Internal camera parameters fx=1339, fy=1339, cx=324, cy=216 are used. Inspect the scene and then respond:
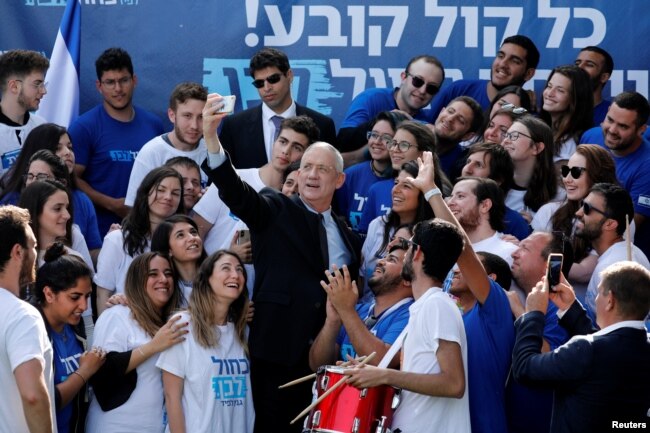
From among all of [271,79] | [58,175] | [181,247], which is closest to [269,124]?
[271,79]

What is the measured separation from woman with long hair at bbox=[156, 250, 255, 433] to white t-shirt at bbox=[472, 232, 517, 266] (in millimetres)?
1464

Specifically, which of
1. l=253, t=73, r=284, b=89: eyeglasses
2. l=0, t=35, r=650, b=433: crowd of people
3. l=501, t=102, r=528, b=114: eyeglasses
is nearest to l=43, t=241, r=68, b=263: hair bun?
l=0, t=35, r=650, b=433: crowd of people

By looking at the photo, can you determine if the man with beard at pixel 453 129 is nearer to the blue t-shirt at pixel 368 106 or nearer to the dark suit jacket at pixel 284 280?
the blue t-shirt at pixel 368 106

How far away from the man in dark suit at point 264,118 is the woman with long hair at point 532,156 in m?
1.42

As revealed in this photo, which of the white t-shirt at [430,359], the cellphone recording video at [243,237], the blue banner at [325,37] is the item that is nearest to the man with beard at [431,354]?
the white t-shirt at [430,359]

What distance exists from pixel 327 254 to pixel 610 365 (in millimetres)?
2322

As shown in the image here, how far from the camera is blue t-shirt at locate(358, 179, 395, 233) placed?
9109 millimetres

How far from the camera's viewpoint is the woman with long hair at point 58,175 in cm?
901

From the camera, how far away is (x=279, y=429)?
805cm

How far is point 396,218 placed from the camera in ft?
28.5

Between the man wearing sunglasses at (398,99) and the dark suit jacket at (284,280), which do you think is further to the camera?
the man wearing sunglasses at (398,99)

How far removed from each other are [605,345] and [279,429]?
2411 mm

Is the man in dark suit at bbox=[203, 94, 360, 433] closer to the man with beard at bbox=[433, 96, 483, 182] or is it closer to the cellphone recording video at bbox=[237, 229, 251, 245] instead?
the cellphone recording video at bbox=[237, 229, 251, 245]

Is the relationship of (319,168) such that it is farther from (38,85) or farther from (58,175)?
(38,85)
